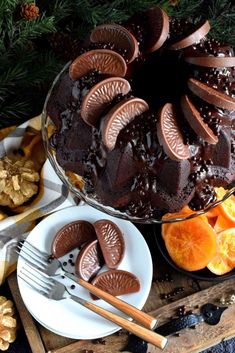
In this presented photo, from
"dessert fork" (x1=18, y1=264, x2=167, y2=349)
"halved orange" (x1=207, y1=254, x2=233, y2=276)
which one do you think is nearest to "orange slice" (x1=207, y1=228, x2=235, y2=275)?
"halved orange" (x1=207, y1=254, x2=233, y2=276)

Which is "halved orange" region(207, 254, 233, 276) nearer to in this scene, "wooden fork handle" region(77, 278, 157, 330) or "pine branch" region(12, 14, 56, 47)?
"wooden fork handle" region(77, 278, 157, 330)

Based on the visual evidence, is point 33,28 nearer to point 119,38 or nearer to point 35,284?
point 119,38

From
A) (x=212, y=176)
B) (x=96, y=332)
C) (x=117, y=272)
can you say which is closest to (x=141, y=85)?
(x=212, y=176)

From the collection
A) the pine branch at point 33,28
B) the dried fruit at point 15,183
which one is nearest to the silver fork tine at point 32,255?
the dried fruit at point 15,183

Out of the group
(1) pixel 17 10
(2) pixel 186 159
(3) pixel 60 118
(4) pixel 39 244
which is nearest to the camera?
(2) pixel 186 159

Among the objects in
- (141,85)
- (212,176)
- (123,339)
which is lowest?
(123,339)

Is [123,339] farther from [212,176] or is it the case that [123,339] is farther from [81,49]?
[81,49]
